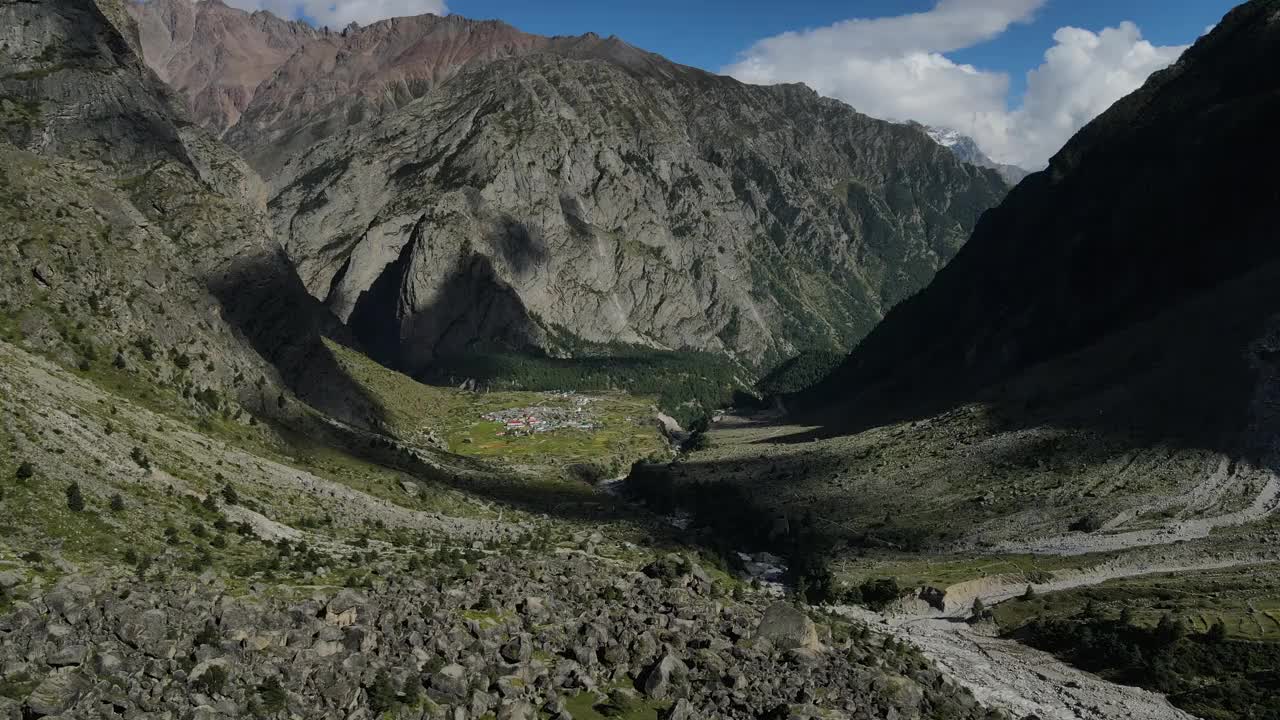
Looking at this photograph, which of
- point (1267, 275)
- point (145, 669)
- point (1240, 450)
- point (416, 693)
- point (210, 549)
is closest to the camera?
point (145, 669)

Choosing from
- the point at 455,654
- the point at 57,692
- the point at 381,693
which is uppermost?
the point at 57,692

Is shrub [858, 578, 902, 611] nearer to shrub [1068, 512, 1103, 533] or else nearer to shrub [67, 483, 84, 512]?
shrub [1068, 512, 1103, 533]

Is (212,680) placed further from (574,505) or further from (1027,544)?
(1027,544)

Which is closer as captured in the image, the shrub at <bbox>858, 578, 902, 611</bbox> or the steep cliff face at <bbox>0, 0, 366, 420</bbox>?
the steep cliff face at <bbox>0, 0, 366, 420</bbox>


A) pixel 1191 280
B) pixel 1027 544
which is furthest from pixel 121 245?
pixel 1191 280

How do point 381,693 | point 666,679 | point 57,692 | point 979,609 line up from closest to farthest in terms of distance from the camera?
point 57,692 → point 381,693 → point 666,679 → point 979,609

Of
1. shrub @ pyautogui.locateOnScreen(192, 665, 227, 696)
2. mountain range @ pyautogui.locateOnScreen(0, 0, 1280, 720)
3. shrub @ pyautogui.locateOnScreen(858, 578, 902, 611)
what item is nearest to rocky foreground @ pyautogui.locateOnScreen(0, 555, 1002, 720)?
shrub @ pyautogui.locateOnScreen(192, 665, 227, 696)

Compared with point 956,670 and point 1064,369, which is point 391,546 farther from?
point 1064,369

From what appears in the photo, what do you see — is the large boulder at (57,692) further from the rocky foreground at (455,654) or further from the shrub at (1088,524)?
the shrub at (1088,524)

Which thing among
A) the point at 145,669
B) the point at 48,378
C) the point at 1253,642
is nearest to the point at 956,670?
the point at 1253,642
